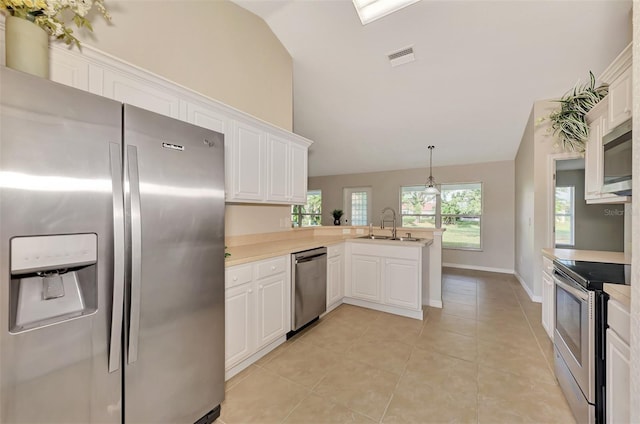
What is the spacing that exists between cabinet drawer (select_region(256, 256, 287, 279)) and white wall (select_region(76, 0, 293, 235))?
2.55ft

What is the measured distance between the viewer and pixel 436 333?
279 centimetres

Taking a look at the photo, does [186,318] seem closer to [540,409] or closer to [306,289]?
[306,289]

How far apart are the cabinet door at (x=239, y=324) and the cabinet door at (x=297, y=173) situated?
1.48 metres

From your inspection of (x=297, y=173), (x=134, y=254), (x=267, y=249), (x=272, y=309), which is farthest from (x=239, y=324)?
(x=297, y=173)

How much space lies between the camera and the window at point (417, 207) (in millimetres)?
6586

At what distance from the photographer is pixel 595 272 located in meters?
1.67

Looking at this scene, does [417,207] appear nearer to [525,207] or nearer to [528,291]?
[525,207]

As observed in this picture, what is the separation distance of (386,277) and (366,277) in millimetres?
279

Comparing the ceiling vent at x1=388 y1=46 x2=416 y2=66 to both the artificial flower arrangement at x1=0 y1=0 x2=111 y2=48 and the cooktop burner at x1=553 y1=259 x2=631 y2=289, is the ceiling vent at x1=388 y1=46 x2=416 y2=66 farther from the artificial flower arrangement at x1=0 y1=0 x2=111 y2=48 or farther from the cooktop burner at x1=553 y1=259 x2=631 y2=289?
the artificial flower arrangement at x1=0 y1=0 x2=111 y2=48

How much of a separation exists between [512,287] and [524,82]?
335 cm

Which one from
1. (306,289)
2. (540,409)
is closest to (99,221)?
(306,289)

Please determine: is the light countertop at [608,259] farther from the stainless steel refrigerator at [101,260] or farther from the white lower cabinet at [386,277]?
the stainless steel refrigerator at [101,260]

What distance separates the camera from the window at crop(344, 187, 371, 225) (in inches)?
292

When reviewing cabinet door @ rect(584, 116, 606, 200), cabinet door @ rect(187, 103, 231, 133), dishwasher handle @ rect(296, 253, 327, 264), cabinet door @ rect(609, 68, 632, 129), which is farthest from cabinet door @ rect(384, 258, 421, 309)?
cabinet door @ rect(187, 103, 231, 133)
